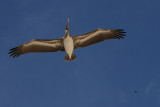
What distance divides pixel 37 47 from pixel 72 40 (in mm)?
2833

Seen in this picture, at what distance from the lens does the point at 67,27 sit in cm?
2216

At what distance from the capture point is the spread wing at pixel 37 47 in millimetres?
21777

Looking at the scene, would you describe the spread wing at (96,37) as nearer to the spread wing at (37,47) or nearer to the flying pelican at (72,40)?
the flying pelican at (72,40)

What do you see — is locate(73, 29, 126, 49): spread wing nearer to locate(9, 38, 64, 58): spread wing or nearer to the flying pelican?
the flying pelican

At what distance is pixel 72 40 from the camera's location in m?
21.4

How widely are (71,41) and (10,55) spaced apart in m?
4.90

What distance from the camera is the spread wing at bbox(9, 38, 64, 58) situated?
21.8 metres

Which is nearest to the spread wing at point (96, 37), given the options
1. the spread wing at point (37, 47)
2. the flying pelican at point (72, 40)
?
the flying pelican at point (72, 40)

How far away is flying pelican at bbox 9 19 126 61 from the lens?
71.3ft

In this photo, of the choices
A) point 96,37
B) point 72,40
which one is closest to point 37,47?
point 72,40

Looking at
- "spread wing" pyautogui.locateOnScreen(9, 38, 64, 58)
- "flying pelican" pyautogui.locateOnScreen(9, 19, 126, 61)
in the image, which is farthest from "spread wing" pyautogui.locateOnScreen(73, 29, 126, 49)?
"spread wing" pyautogui.locateOnScreen(9, 38, 64, 58)

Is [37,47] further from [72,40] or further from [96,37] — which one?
[96,37]

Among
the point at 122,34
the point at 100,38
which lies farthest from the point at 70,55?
the point at 122,34

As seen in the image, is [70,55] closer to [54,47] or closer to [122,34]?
[54,47]
